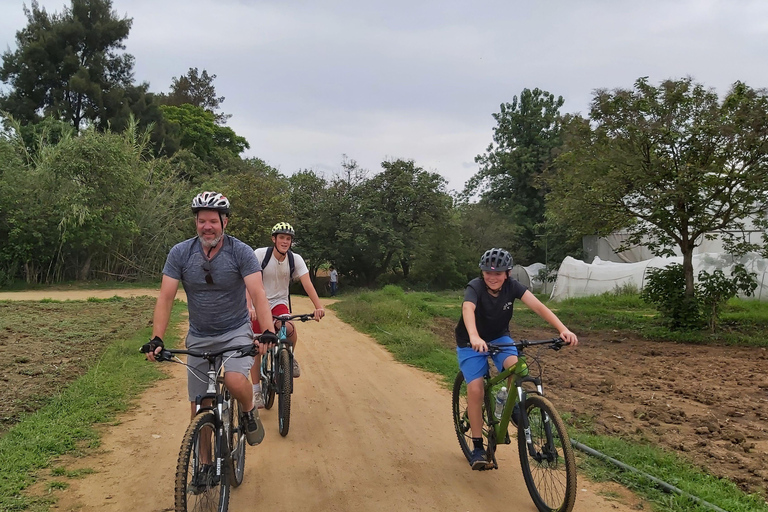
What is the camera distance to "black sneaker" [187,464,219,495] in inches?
129

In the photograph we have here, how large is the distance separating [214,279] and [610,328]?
14.4 meters

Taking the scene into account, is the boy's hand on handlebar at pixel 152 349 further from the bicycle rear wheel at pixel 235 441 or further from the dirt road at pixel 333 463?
the dirt road at pixel 333 463

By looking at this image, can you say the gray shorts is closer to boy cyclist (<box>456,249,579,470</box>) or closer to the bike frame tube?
boy cyclist (<box>456,249,579,470</box>)

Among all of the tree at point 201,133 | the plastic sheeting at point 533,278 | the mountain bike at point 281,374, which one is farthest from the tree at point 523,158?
the mountain bike at point 281,374

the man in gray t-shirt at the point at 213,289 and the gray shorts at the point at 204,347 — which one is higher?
the man in gray t-shirt at the point at 213,289

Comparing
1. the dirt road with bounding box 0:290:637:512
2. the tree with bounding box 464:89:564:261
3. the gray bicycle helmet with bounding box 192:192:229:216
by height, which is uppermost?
the tree with bounding box 464:89:564:261

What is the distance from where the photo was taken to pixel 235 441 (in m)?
3.96

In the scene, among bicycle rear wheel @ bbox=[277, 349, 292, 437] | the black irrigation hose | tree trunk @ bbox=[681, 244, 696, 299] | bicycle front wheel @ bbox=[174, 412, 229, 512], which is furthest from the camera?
tree trunk @ bbox=[681, 244, 696, 299]

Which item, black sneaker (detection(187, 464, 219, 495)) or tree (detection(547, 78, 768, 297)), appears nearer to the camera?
black sneaker (detection(187, 464, 219, 495))

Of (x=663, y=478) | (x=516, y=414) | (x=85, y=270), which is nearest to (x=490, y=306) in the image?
(x=516, y=414)

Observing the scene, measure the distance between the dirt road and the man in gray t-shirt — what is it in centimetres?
87

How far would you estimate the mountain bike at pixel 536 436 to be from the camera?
12.3ft

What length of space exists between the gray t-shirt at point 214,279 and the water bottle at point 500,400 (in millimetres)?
1967

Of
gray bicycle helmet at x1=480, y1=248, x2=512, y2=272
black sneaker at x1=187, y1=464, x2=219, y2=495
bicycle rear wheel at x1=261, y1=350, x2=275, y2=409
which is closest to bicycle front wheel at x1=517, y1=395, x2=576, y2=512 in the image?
gray bicycle helmet at x1=480, y1=248, x2=512, y2=272
